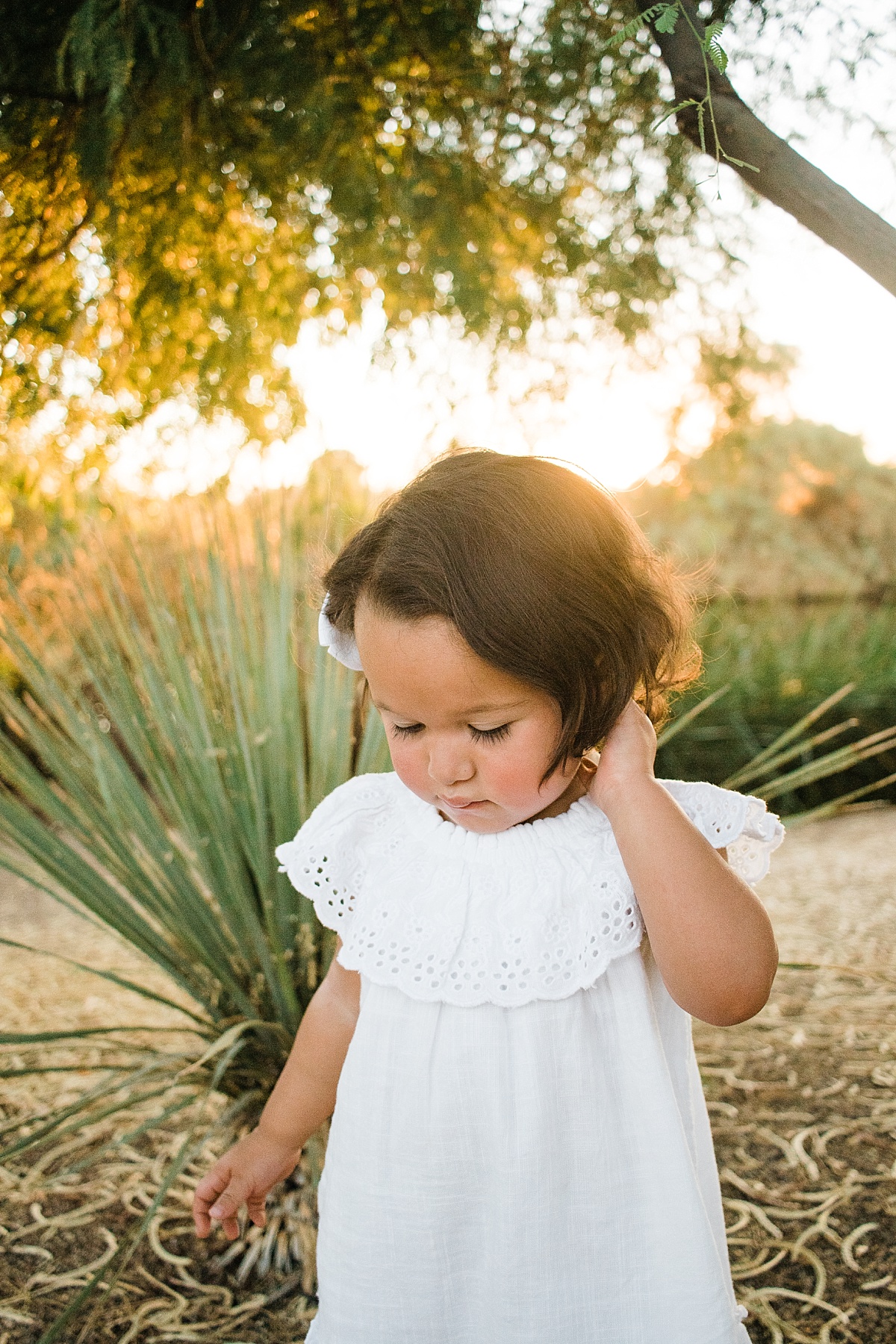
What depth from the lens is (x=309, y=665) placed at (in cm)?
196

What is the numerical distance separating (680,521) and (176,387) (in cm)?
820

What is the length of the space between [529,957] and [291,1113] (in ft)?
1.60

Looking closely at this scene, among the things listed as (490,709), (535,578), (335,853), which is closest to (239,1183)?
(335,853)

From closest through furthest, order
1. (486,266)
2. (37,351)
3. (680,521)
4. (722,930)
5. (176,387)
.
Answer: (722,930) → (37,351) → (486,266) → (176,387) → (680,521)

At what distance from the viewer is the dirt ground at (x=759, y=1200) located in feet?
5.36

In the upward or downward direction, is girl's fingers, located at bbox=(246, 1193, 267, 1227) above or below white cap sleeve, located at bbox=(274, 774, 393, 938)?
below

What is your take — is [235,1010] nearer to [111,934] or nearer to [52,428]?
[111,934]

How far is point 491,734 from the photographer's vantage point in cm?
109

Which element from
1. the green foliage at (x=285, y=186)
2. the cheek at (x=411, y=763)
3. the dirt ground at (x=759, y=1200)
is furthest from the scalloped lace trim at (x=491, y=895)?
the green foliage at (x=285, y=186)

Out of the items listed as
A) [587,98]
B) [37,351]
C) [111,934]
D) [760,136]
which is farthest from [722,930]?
[37,351]

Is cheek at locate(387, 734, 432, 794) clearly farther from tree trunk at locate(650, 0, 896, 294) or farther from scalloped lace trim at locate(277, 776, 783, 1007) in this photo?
tree trunk at locate(650, 0, 896, 294)

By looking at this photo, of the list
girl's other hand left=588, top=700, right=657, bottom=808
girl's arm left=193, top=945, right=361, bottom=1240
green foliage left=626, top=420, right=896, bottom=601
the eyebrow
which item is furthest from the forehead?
green foliage left=626, top=420, right=896, bottom=601

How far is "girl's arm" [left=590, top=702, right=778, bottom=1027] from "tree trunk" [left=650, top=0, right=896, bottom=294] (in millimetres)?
730

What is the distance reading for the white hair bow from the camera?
1.31 meters
